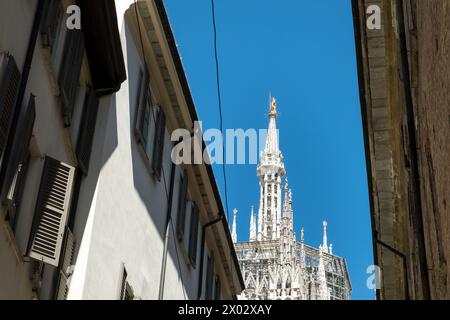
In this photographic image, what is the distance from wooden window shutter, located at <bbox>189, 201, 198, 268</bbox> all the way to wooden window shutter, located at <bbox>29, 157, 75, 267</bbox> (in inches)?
359

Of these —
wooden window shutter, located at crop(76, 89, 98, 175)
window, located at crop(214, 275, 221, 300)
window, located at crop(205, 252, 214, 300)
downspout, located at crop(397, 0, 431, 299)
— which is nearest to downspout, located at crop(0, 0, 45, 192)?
wooden window shutter, located at crop(76, 89, 98, 175)

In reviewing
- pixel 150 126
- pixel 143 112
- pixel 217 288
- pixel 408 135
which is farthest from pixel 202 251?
pixel 408 135

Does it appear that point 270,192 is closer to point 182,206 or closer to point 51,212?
point 182,206

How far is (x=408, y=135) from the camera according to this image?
1066 cm

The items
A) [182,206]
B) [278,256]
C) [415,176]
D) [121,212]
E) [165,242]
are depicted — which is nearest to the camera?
[415,176]

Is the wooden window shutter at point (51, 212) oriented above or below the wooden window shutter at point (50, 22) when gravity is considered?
below

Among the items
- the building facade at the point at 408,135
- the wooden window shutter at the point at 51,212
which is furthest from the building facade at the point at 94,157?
the building facade at the point at 408,135

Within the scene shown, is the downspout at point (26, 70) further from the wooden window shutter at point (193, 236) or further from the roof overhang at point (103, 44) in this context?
the wooden window shutter at point (193, 236)

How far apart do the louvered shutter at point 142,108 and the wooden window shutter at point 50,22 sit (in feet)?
12.9

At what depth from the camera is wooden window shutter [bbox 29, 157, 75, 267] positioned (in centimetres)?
966

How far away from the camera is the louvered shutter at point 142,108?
14672mm

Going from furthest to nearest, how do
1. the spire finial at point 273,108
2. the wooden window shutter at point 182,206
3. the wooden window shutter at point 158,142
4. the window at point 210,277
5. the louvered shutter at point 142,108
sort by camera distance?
the spire finial at point 273,108 < the window at point 210,277 < the wooden window shutter at point 182,206 < the wooden window shutter at point 158,142 < the louvered shutter at point 142,108

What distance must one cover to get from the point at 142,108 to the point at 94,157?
8.76 ft

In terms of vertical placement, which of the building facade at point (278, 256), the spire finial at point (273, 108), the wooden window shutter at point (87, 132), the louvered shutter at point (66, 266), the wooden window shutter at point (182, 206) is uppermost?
the spire finial at point (273, 108)
